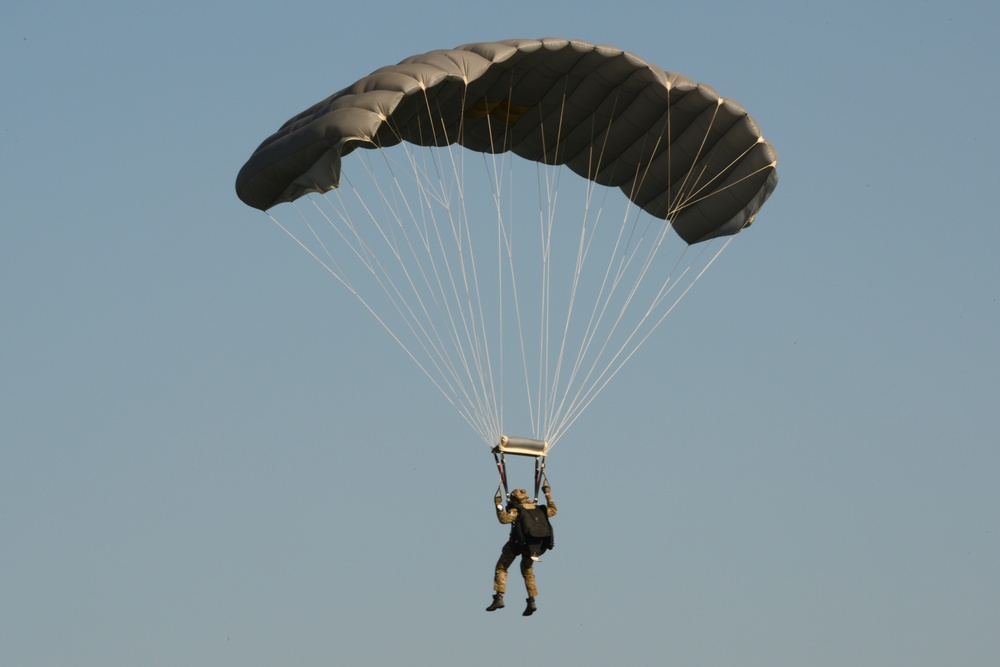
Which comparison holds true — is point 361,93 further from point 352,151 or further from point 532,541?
point 532,541

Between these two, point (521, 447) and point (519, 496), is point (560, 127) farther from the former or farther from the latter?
point (519, 496)

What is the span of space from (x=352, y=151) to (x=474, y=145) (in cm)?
300

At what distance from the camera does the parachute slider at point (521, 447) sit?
81.7ft

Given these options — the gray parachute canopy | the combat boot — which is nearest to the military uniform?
the combat boot

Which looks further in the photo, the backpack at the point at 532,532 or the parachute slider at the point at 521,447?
the parachute slider at the point at 521,447

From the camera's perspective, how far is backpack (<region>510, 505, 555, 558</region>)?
24609 mm

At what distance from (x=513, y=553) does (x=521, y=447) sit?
110 centimetres

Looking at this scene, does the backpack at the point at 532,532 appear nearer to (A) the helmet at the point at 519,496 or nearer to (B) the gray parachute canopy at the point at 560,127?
(A) the helmet at the point at 519,496

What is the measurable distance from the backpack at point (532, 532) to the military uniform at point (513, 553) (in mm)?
51

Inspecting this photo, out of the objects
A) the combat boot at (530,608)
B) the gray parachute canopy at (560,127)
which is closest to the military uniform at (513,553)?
the combat boot at (530,608)

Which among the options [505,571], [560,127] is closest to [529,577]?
[505,571]

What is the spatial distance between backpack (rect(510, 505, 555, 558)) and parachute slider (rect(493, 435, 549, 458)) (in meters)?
0.62

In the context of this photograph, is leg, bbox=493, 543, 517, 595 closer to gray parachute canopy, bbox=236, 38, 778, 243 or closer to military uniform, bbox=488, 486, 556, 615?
military uniform, bbox=488, 486, 556, 615

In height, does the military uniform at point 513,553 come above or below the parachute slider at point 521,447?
below
